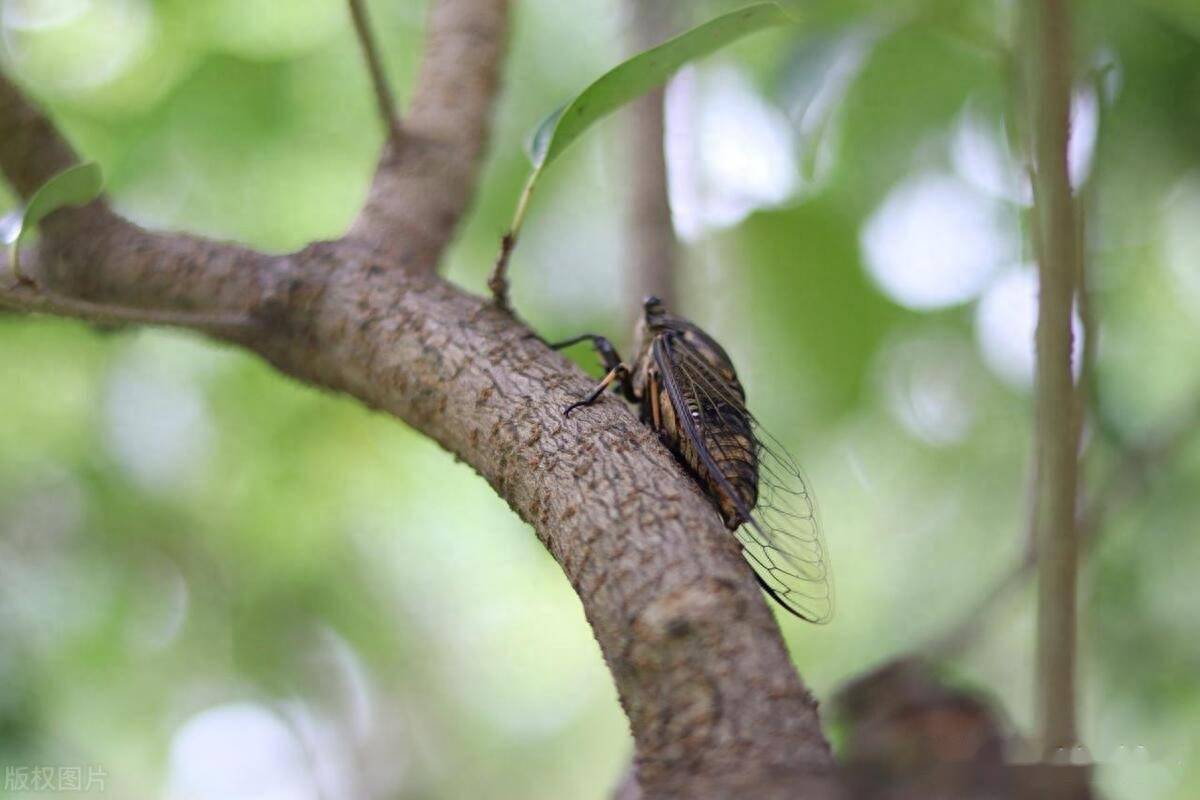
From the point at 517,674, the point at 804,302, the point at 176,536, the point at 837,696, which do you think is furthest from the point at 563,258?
the point at 837,696

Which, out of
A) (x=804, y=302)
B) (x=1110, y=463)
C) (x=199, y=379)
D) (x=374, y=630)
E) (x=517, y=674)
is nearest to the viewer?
(x=1110, y=463)

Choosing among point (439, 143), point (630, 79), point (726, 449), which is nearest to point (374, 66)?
point (439, 143)

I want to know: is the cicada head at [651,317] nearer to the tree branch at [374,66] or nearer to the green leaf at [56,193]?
the tree branch at [374,66]

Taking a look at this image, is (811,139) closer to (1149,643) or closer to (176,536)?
(1149,643)

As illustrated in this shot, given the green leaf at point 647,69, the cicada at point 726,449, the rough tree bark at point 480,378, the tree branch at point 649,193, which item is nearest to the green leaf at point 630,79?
the green leaf at point 647,69

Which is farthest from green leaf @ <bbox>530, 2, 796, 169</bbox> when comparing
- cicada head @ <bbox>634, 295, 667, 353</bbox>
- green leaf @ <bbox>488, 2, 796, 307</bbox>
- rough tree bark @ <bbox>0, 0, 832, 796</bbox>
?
cicada head @ <bbox>634, 295, 667, 353</bbox>

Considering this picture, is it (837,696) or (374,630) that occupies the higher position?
(374,630)
